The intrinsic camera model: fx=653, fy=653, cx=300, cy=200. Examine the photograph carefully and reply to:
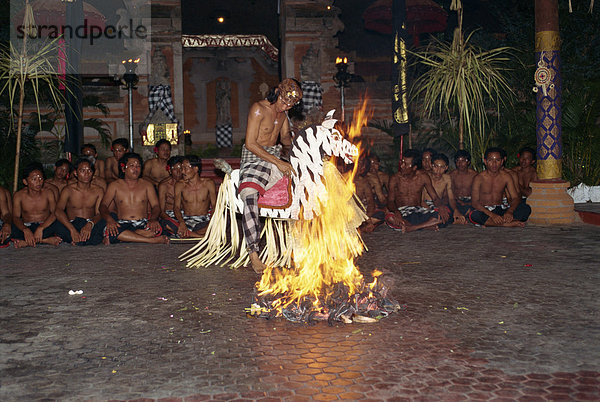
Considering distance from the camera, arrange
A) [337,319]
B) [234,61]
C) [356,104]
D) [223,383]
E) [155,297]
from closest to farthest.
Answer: [223,383] → [337,319] → [155,297] → [356,104] → [234,61]

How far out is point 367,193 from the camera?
30.5ft

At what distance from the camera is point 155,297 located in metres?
5.13

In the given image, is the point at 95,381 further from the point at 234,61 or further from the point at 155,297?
the point at 234,61

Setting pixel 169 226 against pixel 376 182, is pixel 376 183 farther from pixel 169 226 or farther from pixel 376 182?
pixel 169 226

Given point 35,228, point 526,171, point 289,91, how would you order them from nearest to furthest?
point 289,91
point 35,228
point 526,171

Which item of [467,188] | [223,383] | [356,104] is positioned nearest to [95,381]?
[223,383]

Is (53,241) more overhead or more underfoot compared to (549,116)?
more underfoot

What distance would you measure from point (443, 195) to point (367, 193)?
1060mm

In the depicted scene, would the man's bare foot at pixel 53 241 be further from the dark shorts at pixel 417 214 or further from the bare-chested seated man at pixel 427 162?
the bare-chested seated man at pixel 427 162

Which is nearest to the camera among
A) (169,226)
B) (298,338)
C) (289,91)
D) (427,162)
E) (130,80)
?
(298,338)

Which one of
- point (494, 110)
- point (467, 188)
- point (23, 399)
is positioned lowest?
point (23, 399)

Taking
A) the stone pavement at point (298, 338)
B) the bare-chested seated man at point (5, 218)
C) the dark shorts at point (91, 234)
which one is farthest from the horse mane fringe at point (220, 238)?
the bare-chested seated man at point (5, 218)

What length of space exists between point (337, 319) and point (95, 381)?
63.8 inches

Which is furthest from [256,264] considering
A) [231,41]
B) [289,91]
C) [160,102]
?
[231,41]
